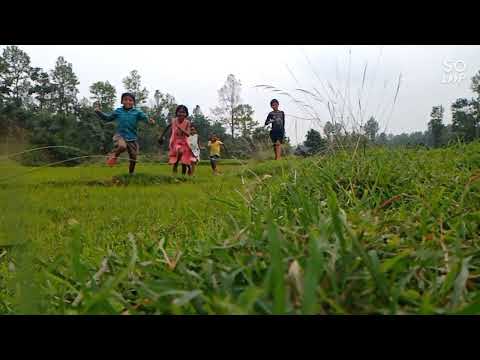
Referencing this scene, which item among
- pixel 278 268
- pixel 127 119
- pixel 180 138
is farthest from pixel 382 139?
pixel 180 138

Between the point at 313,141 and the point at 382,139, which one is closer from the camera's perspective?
the point at 313,141

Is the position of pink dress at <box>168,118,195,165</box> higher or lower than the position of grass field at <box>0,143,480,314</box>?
higher

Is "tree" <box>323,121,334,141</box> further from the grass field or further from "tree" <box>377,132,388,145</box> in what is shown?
the grass field

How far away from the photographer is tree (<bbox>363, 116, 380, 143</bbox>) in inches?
94.3

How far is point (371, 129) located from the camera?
2471 millimetres

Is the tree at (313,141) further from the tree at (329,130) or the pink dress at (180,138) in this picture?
the pink dress at (180,138)

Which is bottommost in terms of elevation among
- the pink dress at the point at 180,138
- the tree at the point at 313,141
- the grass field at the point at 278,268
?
the grass field at the point at 278,268

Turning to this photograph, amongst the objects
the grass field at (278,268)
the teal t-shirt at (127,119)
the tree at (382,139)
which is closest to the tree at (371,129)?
the tree at (382,139)

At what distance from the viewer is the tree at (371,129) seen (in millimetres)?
2396

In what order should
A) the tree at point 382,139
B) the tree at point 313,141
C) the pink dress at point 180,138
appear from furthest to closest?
the pink dress at point 180,138 < the tree at point 382,139 < the tree at point 313,141

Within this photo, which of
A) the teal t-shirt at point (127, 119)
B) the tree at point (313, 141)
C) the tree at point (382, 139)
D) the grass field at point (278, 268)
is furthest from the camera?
the teal t-shirt at point (127, 119)

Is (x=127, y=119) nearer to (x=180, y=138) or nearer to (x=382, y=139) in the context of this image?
(x=180, y=138)

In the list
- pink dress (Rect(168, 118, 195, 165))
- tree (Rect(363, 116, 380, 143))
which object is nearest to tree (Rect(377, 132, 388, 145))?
tree (Rect(363, 116, 380, 143))
